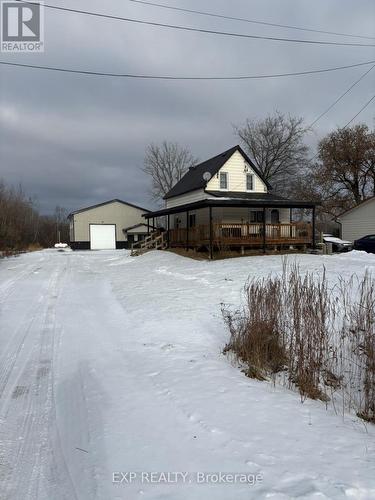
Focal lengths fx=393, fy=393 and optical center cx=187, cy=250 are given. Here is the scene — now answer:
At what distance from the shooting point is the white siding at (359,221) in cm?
2956

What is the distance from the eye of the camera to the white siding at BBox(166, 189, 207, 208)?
2802cm

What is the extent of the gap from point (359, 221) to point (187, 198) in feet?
44.5

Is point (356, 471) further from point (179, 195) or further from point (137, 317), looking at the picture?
point (179, 195)

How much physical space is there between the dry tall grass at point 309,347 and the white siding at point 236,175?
2266 centimetres

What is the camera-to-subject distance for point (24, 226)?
147 ft

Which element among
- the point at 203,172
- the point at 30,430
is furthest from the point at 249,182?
the point at 30,430

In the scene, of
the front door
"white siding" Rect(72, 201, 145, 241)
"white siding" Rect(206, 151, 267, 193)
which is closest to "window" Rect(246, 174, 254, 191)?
"white siding" Rect(206, 151, 267, 193)

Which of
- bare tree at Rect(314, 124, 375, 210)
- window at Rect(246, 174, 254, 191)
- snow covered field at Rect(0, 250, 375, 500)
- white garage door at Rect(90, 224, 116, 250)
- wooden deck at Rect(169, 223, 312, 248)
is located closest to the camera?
snow covered field at Rect(0, 250, 375, 500)

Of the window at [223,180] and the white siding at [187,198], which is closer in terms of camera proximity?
the white siding at [187,198]

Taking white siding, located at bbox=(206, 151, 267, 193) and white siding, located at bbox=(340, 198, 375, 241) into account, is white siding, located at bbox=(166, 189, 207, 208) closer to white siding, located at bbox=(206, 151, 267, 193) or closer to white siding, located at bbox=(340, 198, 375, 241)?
white siding, located at bbox=(206, 151, 267, 193)

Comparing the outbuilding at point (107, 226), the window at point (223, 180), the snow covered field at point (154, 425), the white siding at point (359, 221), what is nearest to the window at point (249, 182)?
the window at point (223, 180)

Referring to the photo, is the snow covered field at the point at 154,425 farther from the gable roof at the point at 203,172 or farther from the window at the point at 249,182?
the window at the point at 249,182

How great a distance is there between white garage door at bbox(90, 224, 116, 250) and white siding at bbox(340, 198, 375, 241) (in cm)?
2750

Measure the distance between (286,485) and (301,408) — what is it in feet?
4.80
